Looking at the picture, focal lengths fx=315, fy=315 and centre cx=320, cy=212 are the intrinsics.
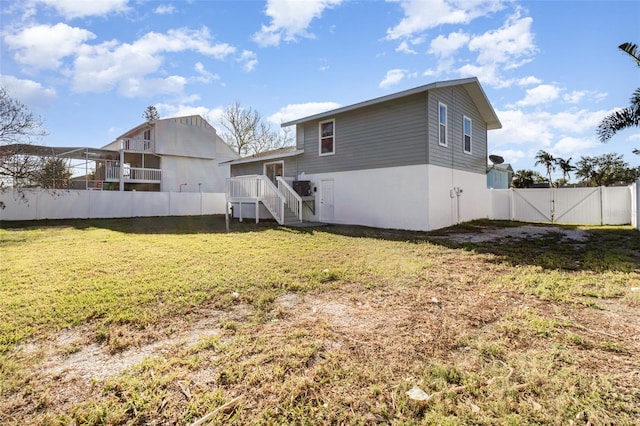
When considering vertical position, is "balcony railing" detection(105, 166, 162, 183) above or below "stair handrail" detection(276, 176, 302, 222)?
above

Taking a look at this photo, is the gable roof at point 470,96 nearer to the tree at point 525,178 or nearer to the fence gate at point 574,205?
the fence gate at point 574,205

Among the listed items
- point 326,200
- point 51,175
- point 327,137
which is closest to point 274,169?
point 327,137

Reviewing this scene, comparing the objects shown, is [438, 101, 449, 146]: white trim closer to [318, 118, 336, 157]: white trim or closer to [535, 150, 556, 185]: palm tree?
[318, 118, 336, 157]: white trim

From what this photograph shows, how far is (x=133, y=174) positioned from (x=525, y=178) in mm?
34881

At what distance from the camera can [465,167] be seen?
1358 centimetres

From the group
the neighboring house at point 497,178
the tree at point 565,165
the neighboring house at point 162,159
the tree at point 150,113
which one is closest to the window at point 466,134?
the neighboring house at point 497,178

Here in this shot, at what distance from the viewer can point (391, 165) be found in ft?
38.7

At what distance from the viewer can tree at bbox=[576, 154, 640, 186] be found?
27.7 m

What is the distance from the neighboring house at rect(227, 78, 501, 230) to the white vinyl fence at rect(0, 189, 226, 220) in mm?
6135

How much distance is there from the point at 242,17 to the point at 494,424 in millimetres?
11319

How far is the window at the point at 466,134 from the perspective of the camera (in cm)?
1348

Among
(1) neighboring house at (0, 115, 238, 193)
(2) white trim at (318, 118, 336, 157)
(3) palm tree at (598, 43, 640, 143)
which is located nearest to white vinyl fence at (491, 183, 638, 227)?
(3) palm tree at (598, 43, 640, 143)

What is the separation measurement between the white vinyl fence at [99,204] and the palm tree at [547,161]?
3128 cm

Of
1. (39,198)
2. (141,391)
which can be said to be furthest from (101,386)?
(39,198)
